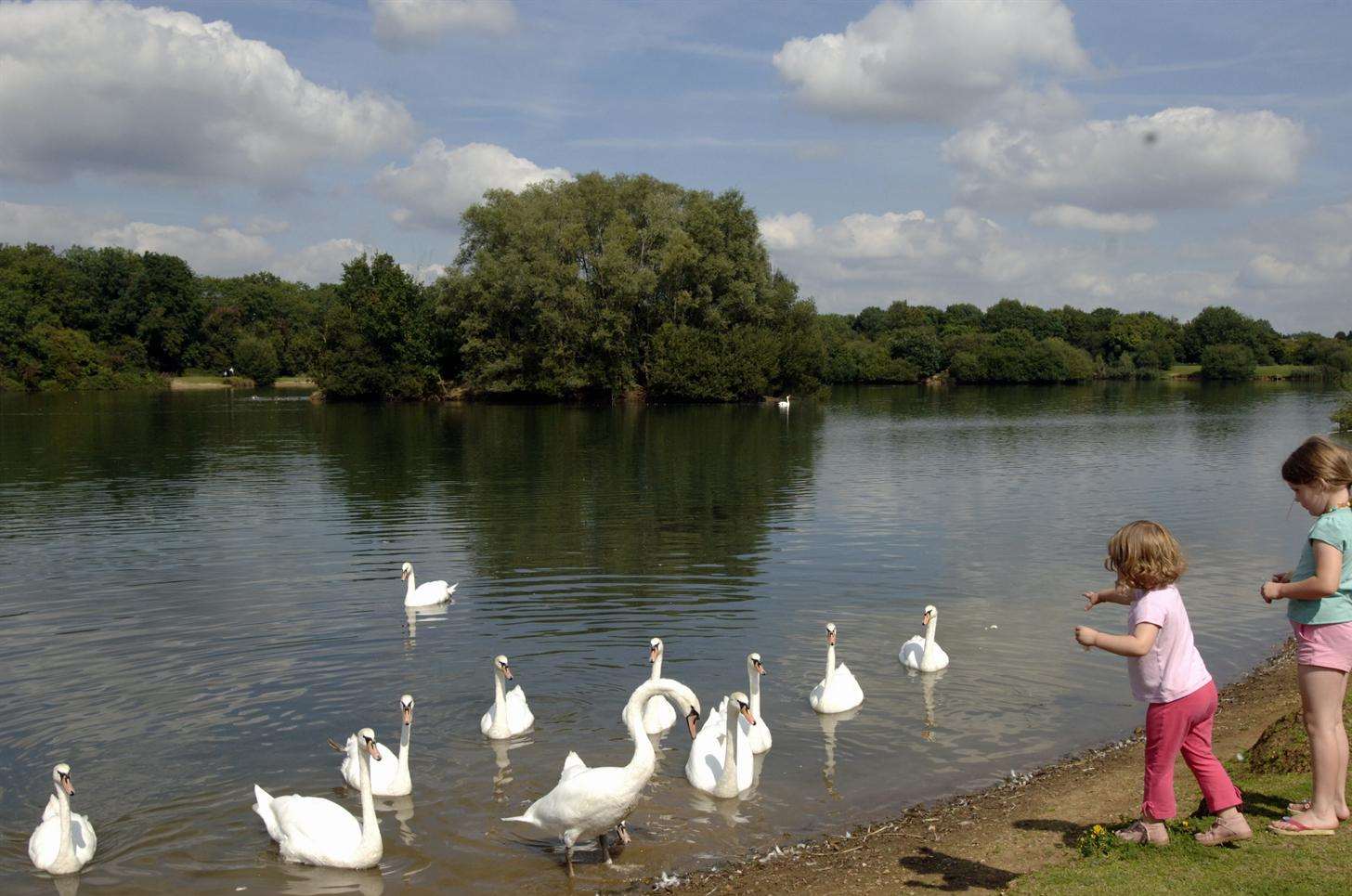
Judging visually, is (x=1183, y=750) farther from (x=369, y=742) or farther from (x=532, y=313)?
(x=532, y=313)

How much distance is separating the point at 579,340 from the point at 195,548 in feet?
204

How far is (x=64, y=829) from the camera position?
9258mm

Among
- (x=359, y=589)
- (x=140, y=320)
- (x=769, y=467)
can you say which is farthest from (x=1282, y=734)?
(x=140, y=320)

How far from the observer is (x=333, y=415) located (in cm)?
7656

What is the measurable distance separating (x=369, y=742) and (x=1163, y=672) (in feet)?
23.0

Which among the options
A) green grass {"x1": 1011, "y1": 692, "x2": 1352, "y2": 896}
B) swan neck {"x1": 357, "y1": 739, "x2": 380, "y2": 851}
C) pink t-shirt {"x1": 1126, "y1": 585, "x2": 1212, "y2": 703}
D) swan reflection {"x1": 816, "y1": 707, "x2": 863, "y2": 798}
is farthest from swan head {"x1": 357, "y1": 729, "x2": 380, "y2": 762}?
pink t-shirt {"x1": 1126, "y1": 585, "x2": 1212, "y2": 703}

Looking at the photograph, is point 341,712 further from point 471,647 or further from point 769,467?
point 769,467

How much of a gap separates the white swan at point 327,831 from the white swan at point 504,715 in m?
2.48

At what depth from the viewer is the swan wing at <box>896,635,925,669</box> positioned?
14836 mm

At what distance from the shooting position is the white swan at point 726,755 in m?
10.6

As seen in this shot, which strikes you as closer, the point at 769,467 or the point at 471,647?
the point at 471,647

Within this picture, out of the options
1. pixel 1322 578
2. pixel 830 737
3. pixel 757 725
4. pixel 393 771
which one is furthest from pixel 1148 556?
pixel 393 771

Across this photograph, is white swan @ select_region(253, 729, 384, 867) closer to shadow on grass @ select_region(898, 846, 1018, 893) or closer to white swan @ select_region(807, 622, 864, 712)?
→ shadow on grass @ select_region(898, 846, 1018, 893)

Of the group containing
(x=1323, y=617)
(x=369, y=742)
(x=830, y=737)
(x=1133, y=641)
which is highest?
(x=1323, y=617)
